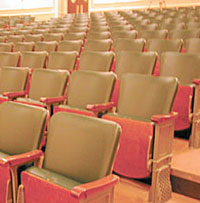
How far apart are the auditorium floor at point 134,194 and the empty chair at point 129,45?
0.34 m

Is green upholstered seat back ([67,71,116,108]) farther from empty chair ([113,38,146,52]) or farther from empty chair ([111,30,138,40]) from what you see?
empty chair ([111,30,138,40])

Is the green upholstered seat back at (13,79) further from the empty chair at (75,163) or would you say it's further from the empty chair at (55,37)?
the empty chair at (55,37)

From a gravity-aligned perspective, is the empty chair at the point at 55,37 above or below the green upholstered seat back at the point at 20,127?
above

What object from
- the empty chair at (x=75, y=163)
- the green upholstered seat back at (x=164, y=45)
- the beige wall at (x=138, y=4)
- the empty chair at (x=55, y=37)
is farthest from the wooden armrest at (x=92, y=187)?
the beige wall at (x=138, y=4)

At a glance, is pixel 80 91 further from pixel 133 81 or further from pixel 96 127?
pixel 96 127

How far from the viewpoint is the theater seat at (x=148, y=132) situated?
323 millimetres

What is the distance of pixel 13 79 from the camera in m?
0.52

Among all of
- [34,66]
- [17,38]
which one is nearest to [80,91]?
[34,66]

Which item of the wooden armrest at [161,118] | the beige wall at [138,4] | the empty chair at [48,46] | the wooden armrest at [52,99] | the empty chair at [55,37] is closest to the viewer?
the wooden armrest at [161,118]

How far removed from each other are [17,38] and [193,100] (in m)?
0.69

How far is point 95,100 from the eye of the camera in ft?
1.35

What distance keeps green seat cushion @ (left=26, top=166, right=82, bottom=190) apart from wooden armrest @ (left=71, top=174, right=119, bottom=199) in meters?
0.02

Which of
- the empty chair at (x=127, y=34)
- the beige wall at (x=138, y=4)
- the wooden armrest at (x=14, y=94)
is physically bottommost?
the wooden armrest at (x=14, y=94)

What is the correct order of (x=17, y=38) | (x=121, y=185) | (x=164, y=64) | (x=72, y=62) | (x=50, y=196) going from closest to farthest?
(x=50, y=196) < (x=121, y=185) < (x=164, y=64) < (x=72, y=62) < (x=17, y=38)
